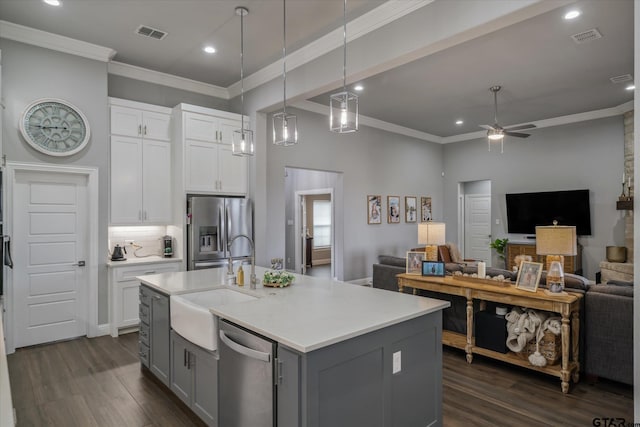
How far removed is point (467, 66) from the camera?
192 inches

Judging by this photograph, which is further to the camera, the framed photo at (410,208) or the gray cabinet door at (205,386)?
the framed photo at (410,208)

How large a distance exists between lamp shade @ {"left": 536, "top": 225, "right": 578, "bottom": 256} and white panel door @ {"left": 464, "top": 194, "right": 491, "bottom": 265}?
19.6 ft

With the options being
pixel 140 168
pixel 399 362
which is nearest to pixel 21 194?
pixel 140 168

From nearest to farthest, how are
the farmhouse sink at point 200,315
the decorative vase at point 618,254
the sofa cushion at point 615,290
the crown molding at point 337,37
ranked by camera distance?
the farmhouse sink at point 200,315
the sofa cushion at point 615,290
the crown molding at point 337,37
the decorative vase at point 618,254

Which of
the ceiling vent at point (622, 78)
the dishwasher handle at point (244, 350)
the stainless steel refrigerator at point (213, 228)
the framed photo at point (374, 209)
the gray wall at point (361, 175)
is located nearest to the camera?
the dishwasher handle at point (244, 350)

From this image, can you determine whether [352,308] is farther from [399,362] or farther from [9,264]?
[9,264]

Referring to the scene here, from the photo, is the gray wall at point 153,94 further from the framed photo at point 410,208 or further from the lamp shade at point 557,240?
the lamp shade at point 557,240

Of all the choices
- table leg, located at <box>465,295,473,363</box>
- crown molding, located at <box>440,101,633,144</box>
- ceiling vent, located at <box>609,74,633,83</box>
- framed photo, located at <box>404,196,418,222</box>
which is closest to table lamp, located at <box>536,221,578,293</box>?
table leg, located at <box>465,295,473,363</box>

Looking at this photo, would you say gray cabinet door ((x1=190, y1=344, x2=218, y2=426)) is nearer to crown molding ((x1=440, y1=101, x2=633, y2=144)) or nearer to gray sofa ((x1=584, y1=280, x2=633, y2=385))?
gray sofa ((x1=584, y1=280, x2=633, y2=385))

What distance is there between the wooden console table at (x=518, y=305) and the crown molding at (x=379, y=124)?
361cm

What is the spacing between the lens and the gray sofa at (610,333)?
303cm

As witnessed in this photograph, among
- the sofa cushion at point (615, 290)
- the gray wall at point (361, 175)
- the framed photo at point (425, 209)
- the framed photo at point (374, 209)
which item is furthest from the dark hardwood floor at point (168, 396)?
the framed photo at point (425, 209)

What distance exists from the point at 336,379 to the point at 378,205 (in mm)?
6189

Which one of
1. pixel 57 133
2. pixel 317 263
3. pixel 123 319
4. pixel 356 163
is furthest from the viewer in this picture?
pixel 317 263
